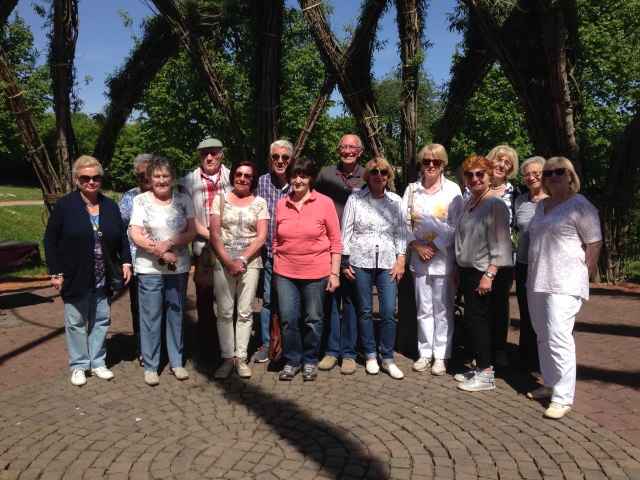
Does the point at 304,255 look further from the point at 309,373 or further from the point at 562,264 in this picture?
the point at 562,264

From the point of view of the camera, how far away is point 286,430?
152 inches

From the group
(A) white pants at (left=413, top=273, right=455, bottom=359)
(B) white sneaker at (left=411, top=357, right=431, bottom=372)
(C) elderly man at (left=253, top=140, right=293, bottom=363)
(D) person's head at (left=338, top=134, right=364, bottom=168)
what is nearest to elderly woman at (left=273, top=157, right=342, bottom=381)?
(C) elderly man at (left=253, top=140, right=293, bottom=363)

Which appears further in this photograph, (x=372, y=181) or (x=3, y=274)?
(x=3, y=274)

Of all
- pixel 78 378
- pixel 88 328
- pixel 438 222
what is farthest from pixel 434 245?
pixel 78 378

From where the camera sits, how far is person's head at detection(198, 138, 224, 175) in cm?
501

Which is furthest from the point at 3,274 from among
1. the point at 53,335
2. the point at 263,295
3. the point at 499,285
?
the point at 499,285

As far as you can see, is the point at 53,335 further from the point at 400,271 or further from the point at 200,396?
the point at 400,271

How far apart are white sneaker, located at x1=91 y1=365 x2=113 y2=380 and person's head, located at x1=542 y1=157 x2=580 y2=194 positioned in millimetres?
3900

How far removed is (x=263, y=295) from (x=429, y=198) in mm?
1854

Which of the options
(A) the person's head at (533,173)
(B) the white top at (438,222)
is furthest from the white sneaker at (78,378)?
(A) the person's head at (533,173)

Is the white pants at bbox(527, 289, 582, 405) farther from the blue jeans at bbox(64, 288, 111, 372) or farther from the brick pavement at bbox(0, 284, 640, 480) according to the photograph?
the blue jeans at bbox(64, 288, 111, 372)

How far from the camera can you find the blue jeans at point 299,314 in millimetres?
4730

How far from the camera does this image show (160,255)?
4582 millimetres

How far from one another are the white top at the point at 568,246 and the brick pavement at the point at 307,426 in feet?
3.15
